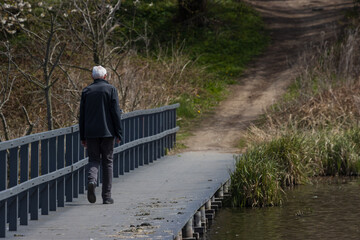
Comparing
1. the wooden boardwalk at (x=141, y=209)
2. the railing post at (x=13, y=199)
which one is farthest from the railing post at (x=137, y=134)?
the railing post at (x=13, y=199)

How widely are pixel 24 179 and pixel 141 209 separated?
1.93 meters

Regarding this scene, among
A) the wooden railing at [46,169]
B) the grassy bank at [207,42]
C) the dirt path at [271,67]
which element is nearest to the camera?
the wooden railing at [46,169]

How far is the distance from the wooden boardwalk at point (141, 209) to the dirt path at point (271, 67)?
240 inches

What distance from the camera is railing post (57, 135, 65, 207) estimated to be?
10.7m

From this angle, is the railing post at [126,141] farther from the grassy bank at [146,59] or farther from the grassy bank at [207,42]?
the grassy bank at [207,42]

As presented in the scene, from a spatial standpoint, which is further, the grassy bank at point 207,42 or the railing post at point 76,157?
the grassy bank at point 207,42

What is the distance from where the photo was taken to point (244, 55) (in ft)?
115

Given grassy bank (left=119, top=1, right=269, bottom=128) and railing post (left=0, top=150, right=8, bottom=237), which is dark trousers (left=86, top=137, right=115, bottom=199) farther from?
grassy bank (left=119, top=1, right=269, bottom=128)

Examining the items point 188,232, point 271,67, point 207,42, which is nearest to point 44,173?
point 188,232

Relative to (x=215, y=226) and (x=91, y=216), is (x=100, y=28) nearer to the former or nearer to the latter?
(x=215, y=226)

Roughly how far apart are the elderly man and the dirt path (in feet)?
31.8

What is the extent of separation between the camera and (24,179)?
9180 mm

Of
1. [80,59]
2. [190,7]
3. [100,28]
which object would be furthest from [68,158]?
[190,7]

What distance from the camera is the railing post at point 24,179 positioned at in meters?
9.18
